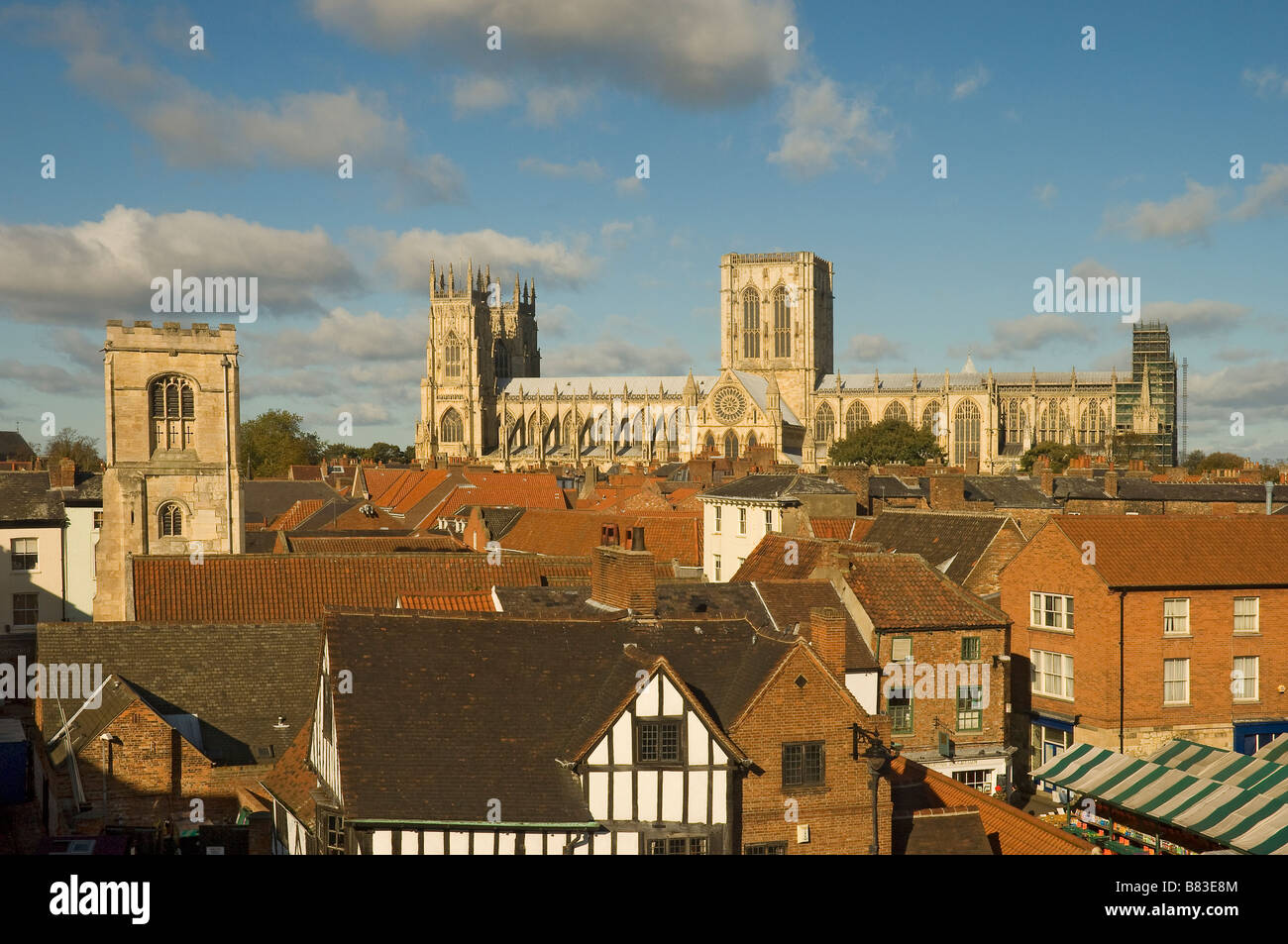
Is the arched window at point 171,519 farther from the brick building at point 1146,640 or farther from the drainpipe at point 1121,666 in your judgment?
the drainpipe at point 1121,666

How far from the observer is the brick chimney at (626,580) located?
20125mm

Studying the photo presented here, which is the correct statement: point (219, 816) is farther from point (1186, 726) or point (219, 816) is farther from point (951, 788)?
point (1186, 726)

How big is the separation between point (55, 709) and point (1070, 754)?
21.1 metres

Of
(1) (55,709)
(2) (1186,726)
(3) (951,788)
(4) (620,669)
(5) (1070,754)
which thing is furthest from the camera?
(2) (1186,726)

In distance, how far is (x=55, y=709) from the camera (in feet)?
77.6

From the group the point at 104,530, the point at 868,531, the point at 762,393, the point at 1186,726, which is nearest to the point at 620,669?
the point at 1186,726

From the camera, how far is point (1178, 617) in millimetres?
29484

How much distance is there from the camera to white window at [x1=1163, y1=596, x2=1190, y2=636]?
96.4ft

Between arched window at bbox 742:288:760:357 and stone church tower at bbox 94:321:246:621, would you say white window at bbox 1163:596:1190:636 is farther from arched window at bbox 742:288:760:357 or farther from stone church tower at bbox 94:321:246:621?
arched window at bbox 742:288:760:357

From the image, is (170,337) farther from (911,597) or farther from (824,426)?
(824,426)

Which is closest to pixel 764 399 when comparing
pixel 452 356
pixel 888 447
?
pixel 888 447

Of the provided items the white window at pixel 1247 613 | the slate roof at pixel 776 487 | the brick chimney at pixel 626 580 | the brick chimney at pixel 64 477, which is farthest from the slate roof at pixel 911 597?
the brick chimney at pixel 64 477

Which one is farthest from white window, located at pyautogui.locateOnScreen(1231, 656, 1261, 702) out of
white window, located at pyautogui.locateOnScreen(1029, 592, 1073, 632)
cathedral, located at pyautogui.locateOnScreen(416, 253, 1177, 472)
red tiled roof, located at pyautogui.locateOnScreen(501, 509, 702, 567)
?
cathedral, located at pyautogui.locateOnScreen(416, 253, 1177, 472)

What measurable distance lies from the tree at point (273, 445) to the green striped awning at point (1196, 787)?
10138 cm
